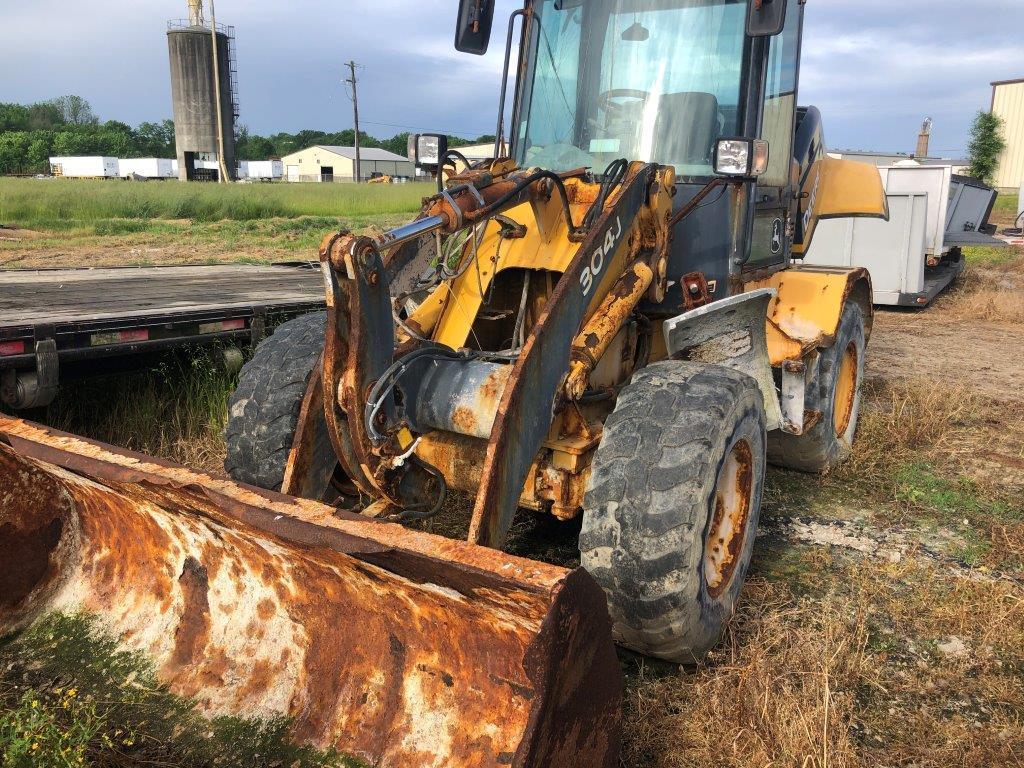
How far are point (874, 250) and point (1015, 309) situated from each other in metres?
2.24

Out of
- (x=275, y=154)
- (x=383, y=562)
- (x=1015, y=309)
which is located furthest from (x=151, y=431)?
(x=275, y=154)

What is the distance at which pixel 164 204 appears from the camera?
2709 cm

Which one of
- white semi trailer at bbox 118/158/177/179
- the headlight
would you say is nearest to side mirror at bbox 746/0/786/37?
the headlight

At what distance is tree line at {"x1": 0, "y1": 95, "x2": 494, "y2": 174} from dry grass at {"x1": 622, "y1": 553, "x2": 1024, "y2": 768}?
207ft

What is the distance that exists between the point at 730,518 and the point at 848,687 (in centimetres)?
72

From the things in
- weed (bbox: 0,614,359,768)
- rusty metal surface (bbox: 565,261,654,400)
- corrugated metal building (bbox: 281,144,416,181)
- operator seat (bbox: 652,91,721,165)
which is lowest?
weed (bbox: 0,614,359,768)

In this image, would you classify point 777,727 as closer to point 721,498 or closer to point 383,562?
point 721,498

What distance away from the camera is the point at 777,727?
8.82 ft

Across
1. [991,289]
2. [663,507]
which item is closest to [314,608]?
[663,507]

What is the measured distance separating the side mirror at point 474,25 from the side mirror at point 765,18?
1681 mm

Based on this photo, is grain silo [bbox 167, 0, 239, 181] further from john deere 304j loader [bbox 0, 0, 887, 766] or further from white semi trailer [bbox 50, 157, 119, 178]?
john deere 304j loader [bbox 0, 0, 887, 766]

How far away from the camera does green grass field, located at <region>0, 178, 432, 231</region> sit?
77.3 feet

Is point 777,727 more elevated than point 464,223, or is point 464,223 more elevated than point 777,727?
point 464,223

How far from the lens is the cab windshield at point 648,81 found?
3922 mm
